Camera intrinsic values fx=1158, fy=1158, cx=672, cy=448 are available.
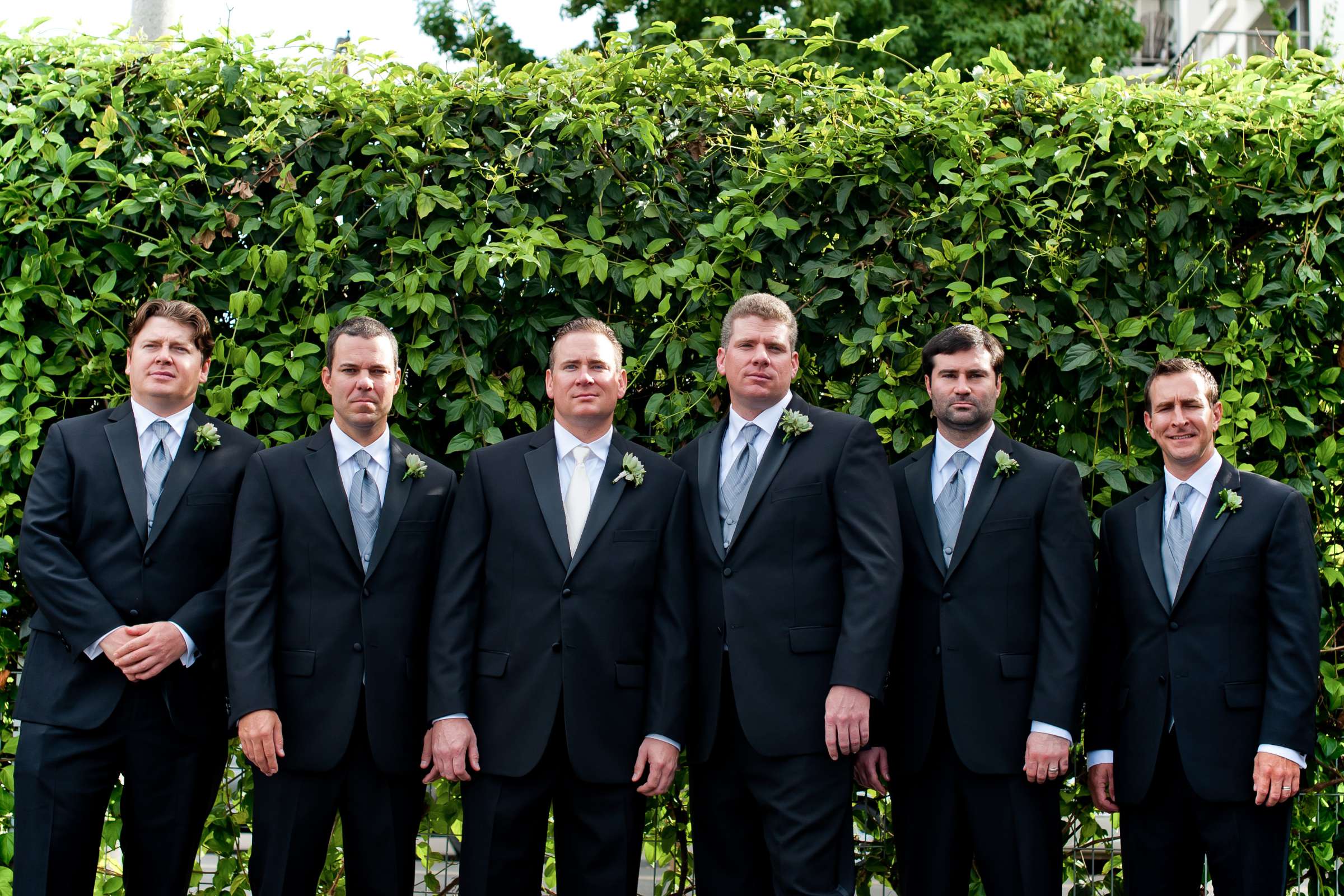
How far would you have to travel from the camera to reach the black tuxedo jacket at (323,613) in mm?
3527

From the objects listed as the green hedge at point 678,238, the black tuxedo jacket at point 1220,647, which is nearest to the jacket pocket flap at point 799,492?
the green hedge at point 678,238

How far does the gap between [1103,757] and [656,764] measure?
4.63ft

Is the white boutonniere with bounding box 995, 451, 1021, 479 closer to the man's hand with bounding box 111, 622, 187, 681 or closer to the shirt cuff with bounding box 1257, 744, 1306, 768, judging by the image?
the shirt cuff with bounding box 1257, 744, 1306, 768

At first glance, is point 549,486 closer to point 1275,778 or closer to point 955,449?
point 955,449

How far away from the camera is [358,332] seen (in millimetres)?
3807

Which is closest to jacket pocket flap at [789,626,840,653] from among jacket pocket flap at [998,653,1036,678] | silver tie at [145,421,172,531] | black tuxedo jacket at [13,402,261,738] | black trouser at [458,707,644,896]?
jacket pocket flap at [998,653,1036,678]

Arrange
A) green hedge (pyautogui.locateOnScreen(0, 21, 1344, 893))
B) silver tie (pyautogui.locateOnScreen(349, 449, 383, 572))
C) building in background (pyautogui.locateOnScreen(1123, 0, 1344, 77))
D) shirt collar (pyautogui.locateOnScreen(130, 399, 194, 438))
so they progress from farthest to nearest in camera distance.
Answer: building in background (pyautogui.locateOnScreen(1123, 0, 1344, 77)) → green hedge (pyautogui.locateOnScreen(0, 21, 1344, 893)) → shirt collar (pyautogui.locateOnScreen(130, 399, 194, 438)) → silver tie (pyautogui.locateOnScreen(349, 449, 383, 572))

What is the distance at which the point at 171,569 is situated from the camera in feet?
12.3

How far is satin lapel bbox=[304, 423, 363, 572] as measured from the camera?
3.63m

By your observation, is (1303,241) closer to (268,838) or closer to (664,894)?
(664,894)

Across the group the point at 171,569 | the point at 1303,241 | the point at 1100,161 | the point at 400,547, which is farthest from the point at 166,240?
the point at 1303,241

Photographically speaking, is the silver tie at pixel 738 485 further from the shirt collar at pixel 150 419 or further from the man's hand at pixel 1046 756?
the shirt collar at pixel 150 419

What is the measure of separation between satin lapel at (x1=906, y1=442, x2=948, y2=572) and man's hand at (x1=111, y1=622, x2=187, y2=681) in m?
2.37

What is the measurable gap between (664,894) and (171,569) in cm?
213
